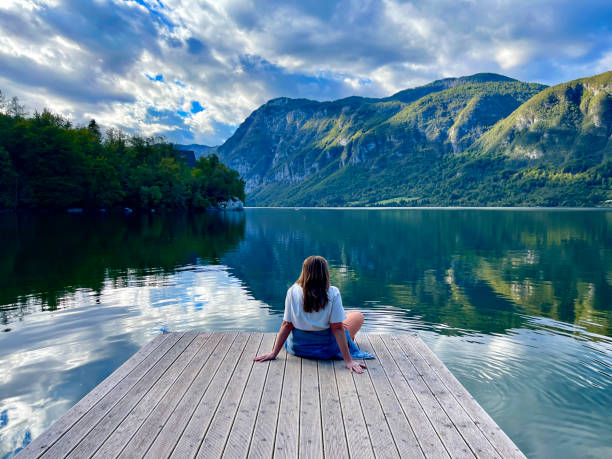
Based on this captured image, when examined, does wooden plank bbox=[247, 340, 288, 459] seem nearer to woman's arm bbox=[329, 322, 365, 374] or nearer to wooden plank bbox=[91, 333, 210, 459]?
woman's arm bbox=[329, 322, 365, 374]

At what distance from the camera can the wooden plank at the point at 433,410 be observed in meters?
3.96

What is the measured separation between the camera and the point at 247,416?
4.53m

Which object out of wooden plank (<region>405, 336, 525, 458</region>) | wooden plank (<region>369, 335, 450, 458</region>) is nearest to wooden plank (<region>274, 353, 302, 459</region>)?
wooden plank (<region>369, 335, 450, 458</region>)

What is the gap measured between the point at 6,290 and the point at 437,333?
52.9 ft

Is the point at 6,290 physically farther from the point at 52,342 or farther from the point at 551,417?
the point at 551,417

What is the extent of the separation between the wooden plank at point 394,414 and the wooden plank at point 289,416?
42.2 inches

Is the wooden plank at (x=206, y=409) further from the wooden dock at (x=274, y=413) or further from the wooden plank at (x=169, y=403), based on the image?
the wooden plank at (x=169, y=403)

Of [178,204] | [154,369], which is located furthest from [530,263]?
[178,204]

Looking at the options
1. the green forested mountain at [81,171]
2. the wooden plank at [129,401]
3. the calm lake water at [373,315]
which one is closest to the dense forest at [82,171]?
the green forested mountain at [81,171]

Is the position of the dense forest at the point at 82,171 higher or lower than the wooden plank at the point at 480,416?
higher

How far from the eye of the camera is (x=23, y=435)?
5691 millimetres

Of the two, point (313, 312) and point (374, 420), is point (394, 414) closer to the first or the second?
point (374, 420)

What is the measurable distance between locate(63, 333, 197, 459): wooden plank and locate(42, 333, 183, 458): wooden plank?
5 cm

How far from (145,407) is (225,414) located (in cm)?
108
